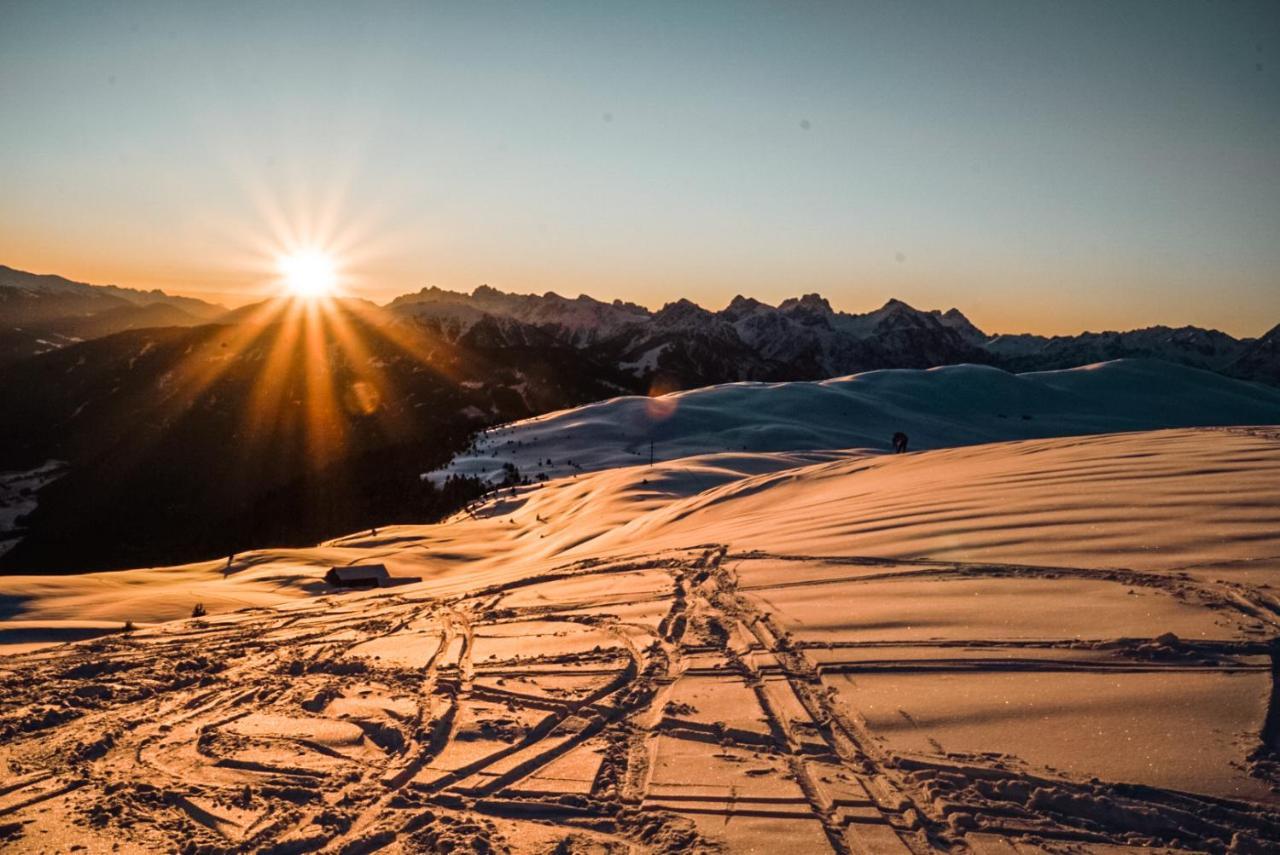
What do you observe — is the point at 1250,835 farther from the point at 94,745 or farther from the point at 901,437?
the point at 901,437

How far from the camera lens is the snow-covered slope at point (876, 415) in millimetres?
64250

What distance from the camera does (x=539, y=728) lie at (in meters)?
6.53

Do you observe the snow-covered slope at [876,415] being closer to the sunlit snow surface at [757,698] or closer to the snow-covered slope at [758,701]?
the sunlit snow surface at [757,698]

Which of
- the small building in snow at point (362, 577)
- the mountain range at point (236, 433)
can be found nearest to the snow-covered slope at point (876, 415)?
the mountain range at point (236, 433)

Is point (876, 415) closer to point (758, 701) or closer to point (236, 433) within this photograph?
point (758, 701)

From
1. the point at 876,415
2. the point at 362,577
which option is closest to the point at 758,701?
the point at 362,577

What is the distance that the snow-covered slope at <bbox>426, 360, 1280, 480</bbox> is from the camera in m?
64.2

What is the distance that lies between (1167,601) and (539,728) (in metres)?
6.27

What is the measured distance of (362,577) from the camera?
22609 mm

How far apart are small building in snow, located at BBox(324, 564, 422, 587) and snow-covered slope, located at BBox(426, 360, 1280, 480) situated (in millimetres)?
34312

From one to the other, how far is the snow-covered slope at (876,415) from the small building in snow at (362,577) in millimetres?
34312

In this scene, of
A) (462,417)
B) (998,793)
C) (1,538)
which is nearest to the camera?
(998,793)

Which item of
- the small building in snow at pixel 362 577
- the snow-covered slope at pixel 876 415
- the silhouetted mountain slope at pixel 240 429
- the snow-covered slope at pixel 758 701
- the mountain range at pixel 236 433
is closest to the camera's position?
the snow-covered slope at pixel 758 701

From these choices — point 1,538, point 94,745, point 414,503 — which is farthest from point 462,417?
point 94,745
